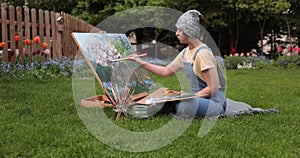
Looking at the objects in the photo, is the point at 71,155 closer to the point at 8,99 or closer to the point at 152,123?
the point at 152,123

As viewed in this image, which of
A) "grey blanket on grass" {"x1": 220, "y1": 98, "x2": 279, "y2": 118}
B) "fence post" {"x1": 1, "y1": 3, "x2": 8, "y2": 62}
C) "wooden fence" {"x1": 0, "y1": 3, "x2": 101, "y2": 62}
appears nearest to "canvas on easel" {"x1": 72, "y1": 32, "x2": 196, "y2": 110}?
"grey blanket on grass" {"x1": 220, "y1": 98, "x2": 279, "y2": 118}

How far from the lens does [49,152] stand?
2.63m

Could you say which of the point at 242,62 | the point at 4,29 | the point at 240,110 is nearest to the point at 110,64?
the point at 240,110

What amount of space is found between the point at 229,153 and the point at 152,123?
0.98 m

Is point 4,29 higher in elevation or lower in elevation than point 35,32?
higher

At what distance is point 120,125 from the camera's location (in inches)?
134

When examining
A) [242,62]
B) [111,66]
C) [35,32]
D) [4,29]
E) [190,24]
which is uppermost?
[190,24]

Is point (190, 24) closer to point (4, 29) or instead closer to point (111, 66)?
point (111, 66)

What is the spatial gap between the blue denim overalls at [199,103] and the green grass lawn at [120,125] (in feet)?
0.40

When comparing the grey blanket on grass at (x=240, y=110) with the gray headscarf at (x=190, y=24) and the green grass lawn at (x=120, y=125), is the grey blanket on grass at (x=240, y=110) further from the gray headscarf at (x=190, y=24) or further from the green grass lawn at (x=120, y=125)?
the gray headscarf at (x=190, y=24)

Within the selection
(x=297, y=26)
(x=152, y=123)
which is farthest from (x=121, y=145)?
(x=297, y=26)

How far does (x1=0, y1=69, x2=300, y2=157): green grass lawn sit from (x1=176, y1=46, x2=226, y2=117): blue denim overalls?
0.40ft

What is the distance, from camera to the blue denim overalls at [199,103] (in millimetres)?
3660

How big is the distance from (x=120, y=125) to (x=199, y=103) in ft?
2.69
